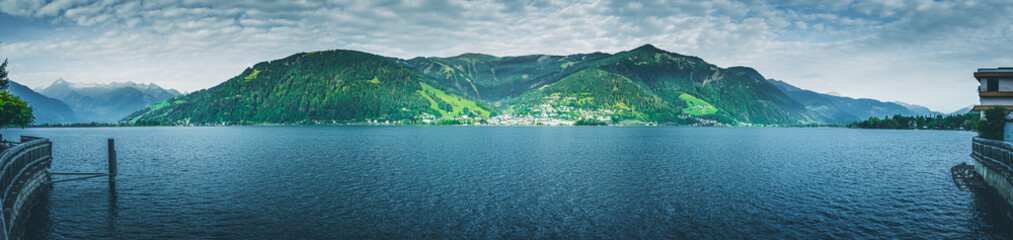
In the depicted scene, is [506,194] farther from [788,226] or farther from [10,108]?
[10,108]

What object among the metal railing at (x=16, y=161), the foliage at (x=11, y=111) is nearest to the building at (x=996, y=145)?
the metal railing at (x=16, y=161)

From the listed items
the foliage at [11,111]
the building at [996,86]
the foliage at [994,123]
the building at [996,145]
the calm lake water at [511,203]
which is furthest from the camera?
the foliage at [994,123]

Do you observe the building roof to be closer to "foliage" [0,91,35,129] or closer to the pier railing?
the pier railing

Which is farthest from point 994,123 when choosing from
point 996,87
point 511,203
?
point 511,203

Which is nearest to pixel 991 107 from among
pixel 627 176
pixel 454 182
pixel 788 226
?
pixel 627 176

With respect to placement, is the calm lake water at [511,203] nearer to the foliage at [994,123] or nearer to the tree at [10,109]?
the tree at [10,109]

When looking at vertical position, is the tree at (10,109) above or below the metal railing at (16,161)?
above

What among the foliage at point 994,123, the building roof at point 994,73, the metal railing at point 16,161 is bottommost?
the metal railing at point 16,161

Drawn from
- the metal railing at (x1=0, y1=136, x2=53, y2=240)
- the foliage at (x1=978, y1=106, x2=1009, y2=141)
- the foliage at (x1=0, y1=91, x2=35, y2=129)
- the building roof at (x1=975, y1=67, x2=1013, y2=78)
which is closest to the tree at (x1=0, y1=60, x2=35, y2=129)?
the foliage at (x1=0, y1=91, x2=35, y2=129)

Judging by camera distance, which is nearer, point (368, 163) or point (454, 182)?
point (454, 182)

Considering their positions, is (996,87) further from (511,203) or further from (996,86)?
(511,203)
